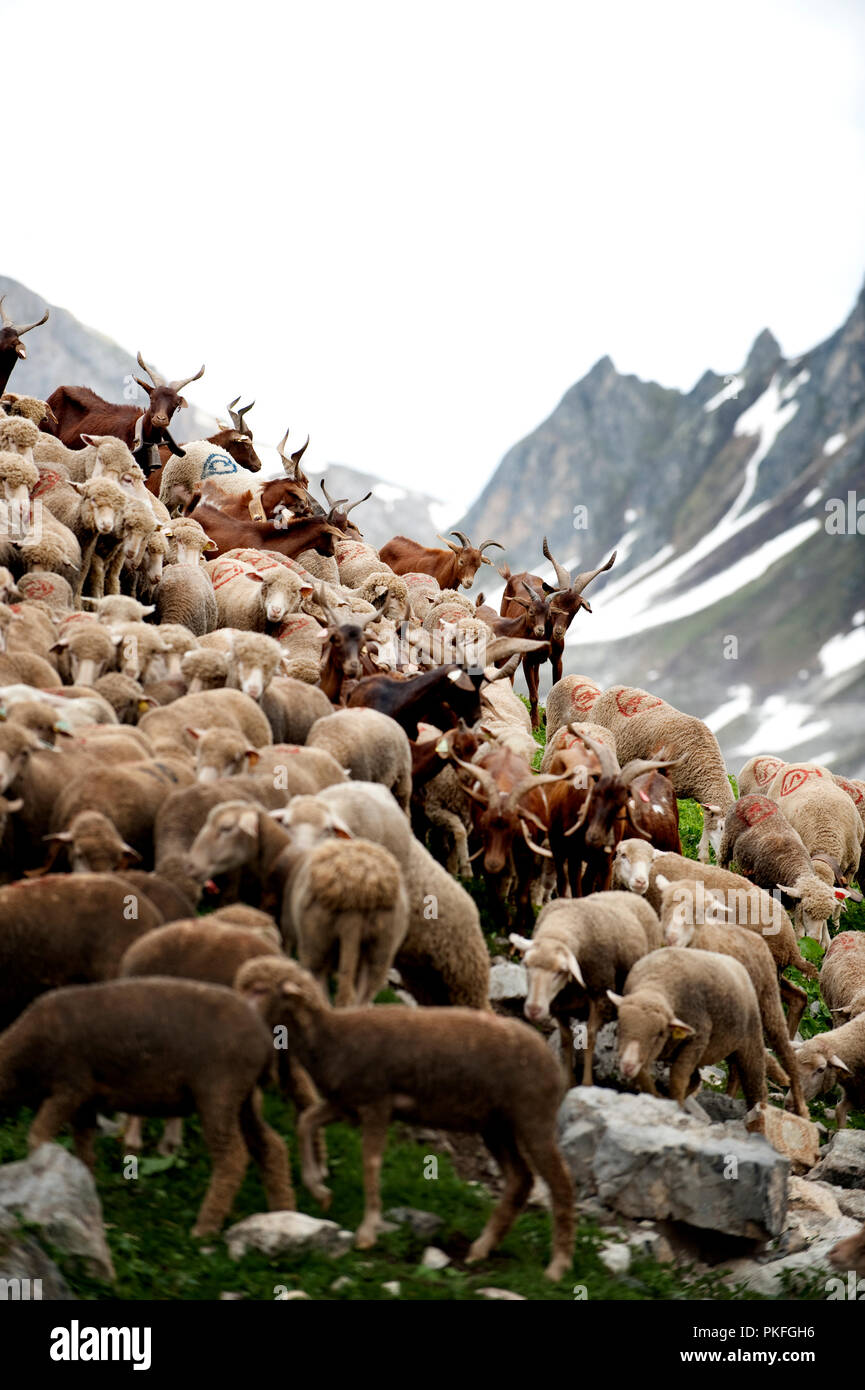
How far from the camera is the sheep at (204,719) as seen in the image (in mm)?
11023

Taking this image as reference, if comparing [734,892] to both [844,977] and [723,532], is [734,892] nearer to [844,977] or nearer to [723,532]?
[844,977]

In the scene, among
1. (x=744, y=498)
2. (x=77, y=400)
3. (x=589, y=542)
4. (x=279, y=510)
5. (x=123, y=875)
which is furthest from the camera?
(x=589, y=542)

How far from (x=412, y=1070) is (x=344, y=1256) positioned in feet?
3.38

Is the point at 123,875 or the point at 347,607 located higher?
the point at 347,607

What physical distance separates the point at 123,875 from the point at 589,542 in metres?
150

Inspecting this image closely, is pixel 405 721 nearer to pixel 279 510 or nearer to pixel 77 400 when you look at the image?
pixel 279 510

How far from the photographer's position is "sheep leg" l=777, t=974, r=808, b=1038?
47.9ft

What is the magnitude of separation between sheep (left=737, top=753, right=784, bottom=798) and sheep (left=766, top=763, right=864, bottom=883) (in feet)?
1.68

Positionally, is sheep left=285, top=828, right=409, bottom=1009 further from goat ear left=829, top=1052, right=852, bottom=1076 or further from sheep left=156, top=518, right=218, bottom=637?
sheep left=156, top=518, right=218, bottom=637

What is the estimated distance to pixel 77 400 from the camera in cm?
2272

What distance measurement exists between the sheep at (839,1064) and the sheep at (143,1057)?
24.1 feet

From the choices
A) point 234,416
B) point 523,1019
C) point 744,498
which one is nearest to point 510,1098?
point 523,1019

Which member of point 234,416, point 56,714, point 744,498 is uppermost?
point 744,498

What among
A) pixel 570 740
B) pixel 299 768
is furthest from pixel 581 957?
pixel 570 740
